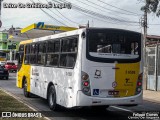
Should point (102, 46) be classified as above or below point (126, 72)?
above

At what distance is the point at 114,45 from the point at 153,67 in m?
14.6

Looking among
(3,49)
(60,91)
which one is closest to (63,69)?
(60,91)

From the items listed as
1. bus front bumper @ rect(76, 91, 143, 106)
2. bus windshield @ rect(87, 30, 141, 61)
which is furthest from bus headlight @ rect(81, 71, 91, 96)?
bus windshield @ rect(87, 30, 141, 61)

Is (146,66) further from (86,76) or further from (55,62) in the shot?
(86,76)

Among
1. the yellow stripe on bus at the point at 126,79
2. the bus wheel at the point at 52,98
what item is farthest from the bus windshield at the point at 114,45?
the bus wheel at the point at 52,98

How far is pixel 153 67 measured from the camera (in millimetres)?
25625

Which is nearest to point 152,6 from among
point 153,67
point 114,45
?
point 114,45

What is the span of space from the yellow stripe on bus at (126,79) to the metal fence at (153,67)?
13164 millimetres

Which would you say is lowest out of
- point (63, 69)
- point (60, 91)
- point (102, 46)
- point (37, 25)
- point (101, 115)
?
point (101, 115)

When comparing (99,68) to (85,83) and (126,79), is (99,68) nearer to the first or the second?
(85,83)

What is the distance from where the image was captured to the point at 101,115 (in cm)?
1277

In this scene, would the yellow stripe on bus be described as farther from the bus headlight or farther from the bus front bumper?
the bus headlight

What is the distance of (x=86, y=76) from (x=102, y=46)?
111 centimetres

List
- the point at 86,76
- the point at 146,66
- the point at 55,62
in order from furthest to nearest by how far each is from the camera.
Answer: the point at 146,66, the point at 55,62, the point at 86,76
